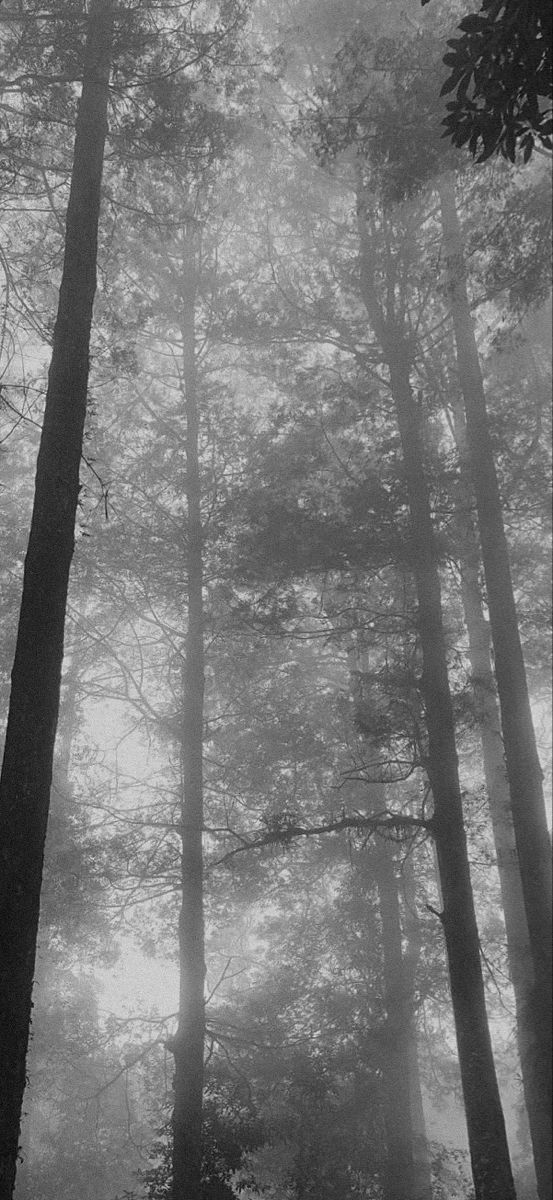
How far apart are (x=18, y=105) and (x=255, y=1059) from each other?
1569 centimetres

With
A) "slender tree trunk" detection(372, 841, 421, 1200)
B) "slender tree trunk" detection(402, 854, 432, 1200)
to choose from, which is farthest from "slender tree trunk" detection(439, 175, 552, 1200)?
"slender tree trunk" detection(372, 841, 421, 1200)

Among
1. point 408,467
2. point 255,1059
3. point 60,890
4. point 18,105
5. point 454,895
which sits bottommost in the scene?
point 255,1059

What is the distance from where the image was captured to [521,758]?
8.55 m

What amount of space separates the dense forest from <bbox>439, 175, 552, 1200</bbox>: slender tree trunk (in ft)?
0.11

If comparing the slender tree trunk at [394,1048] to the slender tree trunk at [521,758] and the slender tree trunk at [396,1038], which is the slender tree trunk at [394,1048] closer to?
the slender tree trunk at [396,1038]

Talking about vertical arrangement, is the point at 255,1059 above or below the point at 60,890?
below

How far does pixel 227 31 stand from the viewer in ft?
29.3

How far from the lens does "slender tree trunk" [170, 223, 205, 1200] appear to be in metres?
9.92

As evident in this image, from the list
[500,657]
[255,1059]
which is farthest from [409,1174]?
[500,657]

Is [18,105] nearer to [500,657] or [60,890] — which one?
[500,657]

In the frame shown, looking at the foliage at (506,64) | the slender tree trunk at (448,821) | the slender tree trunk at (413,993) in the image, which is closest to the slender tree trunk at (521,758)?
the slender tree trunk at (448,821)

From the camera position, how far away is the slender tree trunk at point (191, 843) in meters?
9.92

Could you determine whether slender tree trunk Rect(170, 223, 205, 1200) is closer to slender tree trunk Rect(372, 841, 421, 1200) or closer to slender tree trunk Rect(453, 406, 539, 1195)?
slender tree trunk Rect(453, 406, 539, 1195)

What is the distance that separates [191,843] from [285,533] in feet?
15.9
